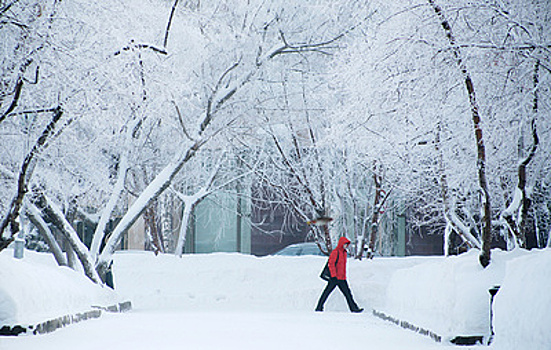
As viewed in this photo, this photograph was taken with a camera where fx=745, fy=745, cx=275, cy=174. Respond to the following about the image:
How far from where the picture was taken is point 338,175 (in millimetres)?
20078

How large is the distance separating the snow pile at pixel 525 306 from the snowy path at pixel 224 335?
2065mm

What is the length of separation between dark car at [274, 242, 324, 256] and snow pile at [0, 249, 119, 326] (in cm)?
1569

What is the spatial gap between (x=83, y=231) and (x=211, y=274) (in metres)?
13.4

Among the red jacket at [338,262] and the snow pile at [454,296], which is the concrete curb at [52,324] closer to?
the red jacket at [338,262]

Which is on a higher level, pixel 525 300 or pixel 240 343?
pixel 525 300

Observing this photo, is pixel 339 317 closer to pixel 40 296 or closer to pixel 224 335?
pixel 224 335

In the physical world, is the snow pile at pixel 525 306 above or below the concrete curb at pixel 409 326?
above

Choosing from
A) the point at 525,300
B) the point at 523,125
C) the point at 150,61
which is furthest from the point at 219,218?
the point at 525,300

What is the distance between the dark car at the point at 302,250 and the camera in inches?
1112

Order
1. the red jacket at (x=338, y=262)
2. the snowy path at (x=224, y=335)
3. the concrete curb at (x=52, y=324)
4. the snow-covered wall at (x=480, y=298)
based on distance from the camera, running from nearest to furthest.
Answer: the snow-covered wall at (x=480, y=298) < the snowy path at (x=224, y=335) < the concrete curb at (x=52, y=324) < the red jacket at (x=338, y=262)

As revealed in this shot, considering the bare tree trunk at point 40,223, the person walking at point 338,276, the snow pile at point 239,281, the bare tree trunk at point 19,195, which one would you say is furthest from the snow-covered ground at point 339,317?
the bare tree trunk at point 40,223

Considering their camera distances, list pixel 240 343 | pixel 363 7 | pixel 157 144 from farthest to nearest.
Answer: pixel 157 144 < pixel 363 7 < pixel 240 343

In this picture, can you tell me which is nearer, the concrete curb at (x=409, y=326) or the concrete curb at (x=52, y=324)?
the concrete curb at (x=52, y=324)

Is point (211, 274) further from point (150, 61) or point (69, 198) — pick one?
point (150, 61)
